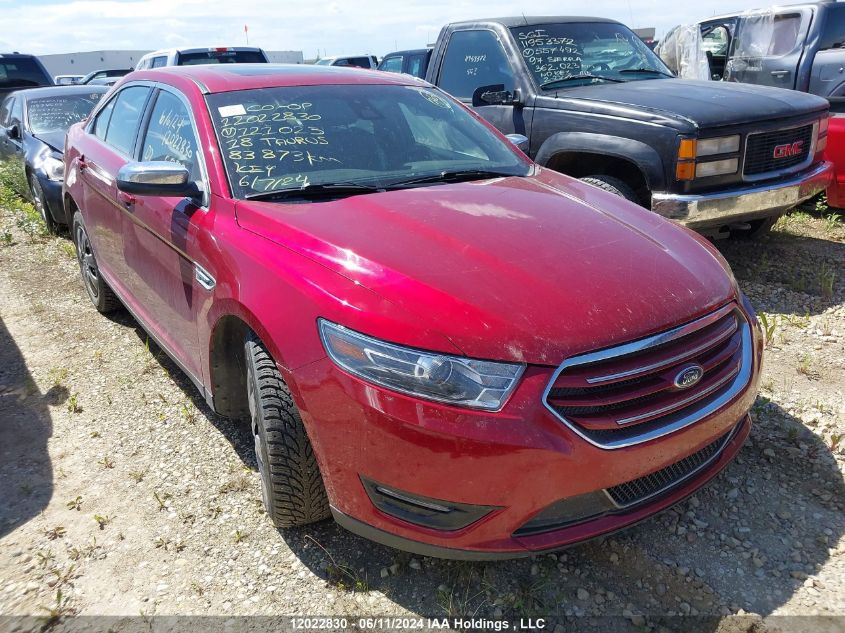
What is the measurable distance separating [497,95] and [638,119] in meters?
1.24

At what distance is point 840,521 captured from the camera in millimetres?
2572

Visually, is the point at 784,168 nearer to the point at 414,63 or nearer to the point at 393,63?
the point at 414,63

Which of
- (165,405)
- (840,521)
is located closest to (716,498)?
(840,521)

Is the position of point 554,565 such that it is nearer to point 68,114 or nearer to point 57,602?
point 57,602

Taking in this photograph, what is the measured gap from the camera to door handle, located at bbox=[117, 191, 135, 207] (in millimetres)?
3465

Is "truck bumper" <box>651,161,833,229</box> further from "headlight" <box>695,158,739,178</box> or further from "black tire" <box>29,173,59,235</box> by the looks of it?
"black tire" <box>29,173,59,235</box>

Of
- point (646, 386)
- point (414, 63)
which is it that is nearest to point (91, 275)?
point (646, 386)

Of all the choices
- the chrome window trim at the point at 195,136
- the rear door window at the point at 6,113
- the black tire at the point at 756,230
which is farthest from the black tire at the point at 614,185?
the rear door window at the point at 6,113

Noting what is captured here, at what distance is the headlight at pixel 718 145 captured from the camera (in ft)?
14.1

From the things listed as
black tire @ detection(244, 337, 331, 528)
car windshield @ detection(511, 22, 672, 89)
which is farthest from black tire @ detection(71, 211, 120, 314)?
car windshield @ detection(511, 22, 672, 89)

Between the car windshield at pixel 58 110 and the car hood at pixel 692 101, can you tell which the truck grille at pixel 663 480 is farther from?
the car windshield at pixel 58 110

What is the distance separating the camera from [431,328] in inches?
77.7

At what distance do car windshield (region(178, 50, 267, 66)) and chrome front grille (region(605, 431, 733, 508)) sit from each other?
8856 millimetres

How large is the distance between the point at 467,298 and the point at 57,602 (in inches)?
69.8
